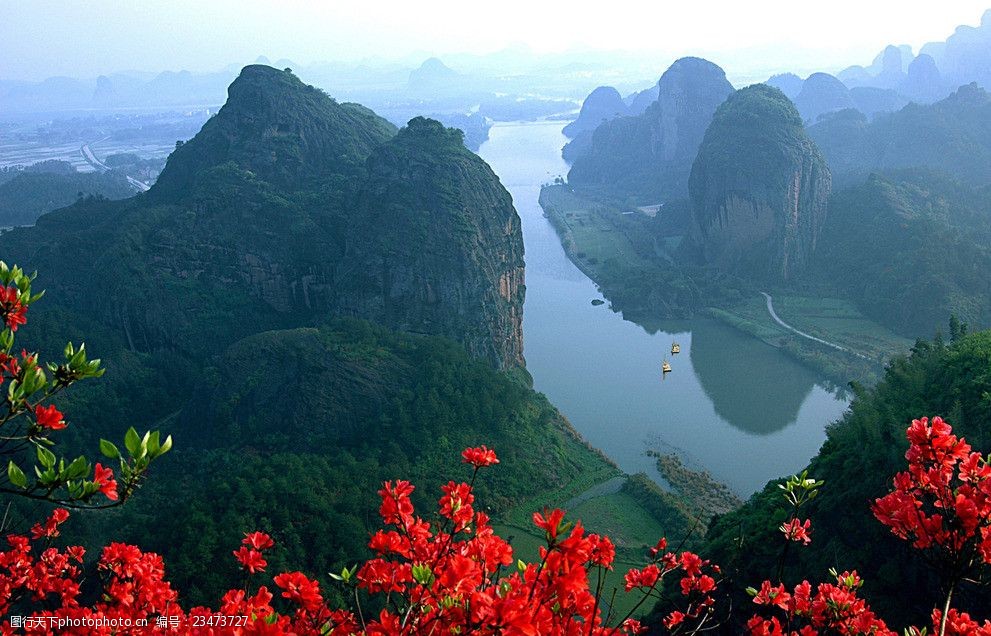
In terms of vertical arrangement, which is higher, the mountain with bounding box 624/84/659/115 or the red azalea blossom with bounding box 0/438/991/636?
the mountain with bounding box 624/84/659/115

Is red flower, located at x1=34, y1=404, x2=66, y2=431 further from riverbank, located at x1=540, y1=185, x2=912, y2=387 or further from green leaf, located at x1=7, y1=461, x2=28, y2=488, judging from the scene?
riverbank, located at x1=540, y1=185, x2=912, y2=387

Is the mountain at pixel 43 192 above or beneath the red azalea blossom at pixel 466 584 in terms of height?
beneath

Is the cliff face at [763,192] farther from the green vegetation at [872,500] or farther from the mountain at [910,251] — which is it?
the green vegetation at [872,500]

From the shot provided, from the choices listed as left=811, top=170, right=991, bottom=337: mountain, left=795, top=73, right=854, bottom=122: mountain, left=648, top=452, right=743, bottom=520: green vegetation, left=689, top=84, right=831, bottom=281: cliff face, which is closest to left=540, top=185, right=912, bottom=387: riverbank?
left=811, top=170, right=991, bottom=337: mountain

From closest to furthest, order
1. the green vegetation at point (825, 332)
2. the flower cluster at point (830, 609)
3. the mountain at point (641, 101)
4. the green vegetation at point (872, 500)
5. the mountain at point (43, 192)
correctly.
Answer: the flower cluster at point (830, 609) < the green vegetation at point (872, 500) < the green vegetation at point (825, 332) < the mountain at point (43, 192) < the mountain at point (641, 101)

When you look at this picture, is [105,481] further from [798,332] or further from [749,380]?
[798,332]

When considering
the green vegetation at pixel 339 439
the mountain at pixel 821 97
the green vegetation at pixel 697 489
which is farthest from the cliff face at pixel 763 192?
the mountain at pixel 821 97
